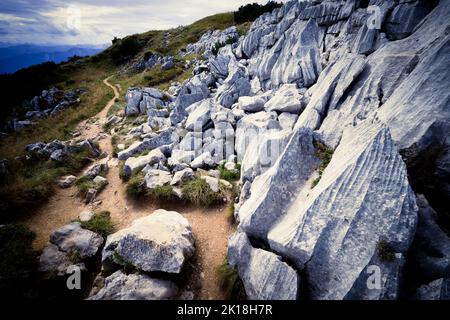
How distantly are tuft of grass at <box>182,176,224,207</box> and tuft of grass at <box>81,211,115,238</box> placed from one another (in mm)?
4141

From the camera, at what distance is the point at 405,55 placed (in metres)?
11.1

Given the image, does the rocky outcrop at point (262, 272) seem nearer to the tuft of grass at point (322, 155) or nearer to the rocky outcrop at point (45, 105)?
the tuft of grass at point (322, 155)

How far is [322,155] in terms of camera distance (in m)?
9.05

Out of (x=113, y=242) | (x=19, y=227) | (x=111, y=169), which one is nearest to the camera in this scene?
(x=113, y=242)

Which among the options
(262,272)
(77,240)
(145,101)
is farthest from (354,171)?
(145,101)

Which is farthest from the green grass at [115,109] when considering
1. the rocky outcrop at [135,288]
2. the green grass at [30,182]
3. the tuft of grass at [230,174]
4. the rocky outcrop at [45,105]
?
the rocky outcrop at [135,288]

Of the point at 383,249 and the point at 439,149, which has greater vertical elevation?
the point at 439,149

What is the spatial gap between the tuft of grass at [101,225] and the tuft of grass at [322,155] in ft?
33.4

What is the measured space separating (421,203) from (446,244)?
53.0 inches

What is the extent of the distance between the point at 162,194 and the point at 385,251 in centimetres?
1063

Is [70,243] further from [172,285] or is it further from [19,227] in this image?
[172,285]

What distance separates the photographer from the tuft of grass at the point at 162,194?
12.7 m

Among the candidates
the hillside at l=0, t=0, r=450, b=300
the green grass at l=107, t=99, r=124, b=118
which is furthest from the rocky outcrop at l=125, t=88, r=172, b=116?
the hillside at l=0, t=0, r=450, b=300
